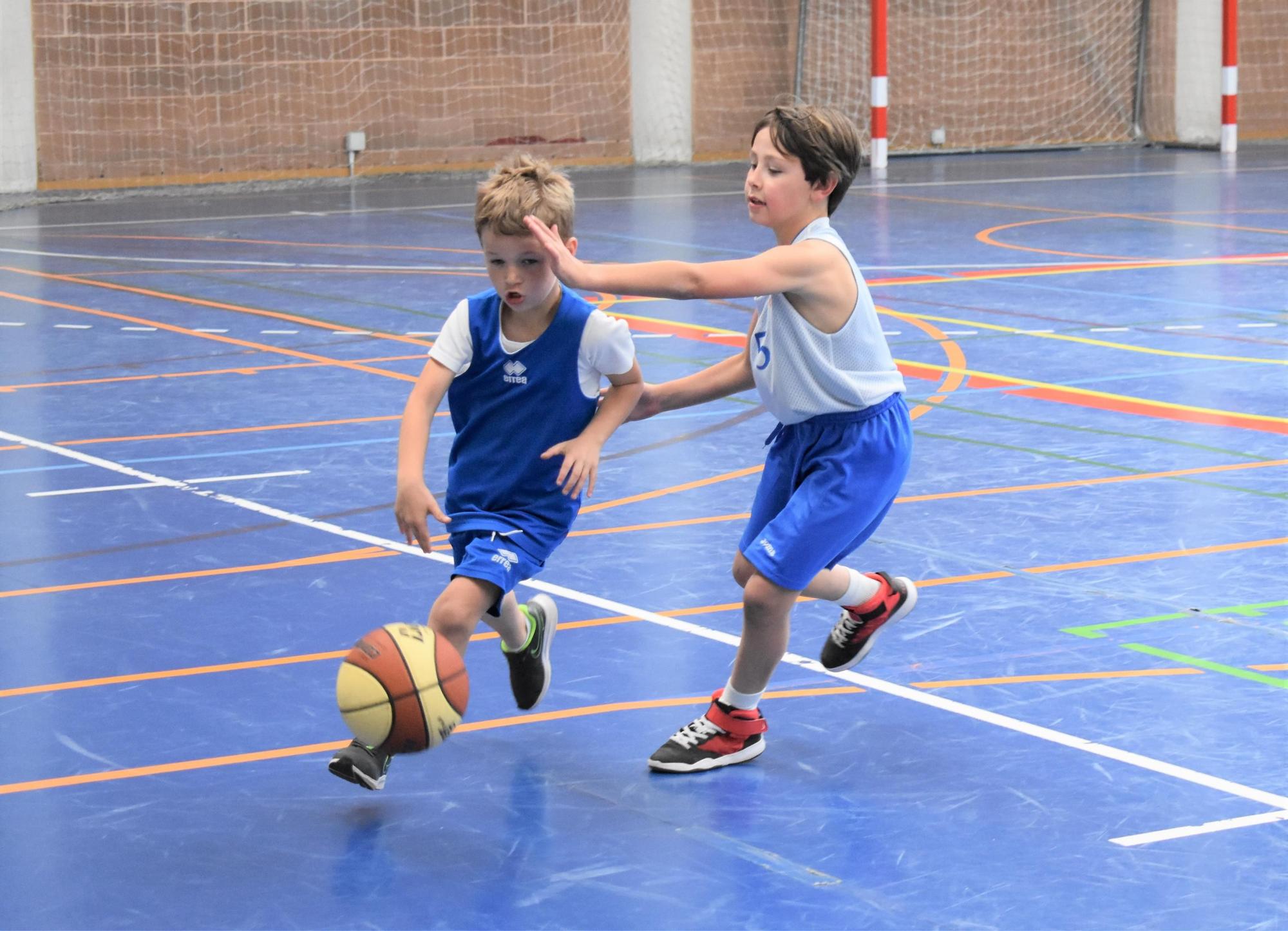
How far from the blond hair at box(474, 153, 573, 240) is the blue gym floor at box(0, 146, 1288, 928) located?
120cm

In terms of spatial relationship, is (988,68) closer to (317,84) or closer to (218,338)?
(317,84)

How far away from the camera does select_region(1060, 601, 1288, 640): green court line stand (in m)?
4.99

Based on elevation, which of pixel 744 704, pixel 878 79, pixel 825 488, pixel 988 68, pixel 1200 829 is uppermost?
pixel 988 68

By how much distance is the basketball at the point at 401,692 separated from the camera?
12.4 feet

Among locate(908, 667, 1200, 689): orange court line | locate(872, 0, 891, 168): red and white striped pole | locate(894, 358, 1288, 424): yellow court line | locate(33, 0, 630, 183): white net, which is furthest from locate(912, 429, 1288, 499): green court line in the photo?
locate(872, 0, 891, 168): red and white striped pole

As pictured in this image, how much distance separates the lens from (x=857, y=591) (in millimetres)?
4504

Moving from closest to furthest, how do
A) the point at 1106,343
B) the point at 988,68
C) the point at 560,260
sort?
the point at 560,260 < the point at 1106,343 < the point at 988,68

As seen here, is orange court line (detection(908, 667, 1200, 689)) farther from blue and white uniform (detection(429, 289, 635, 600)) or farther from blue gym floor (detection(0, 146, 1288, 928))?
blue and white uniform (detection(429, 289, 635, 600))

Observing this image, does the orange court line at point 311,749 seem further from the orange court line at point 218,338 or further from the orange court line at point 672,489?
the orange court line at point 218,338

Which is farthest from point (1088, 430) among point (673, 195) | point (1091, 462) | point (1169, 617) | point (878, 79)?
point (878, 79)

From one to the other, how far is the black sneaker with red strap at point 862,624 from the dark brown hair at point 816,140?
1.05 metres

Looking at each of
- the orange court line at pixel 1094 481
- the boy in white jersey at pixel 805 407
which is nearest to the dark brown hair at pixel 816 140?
the boy in white jersey at pixel 805 407

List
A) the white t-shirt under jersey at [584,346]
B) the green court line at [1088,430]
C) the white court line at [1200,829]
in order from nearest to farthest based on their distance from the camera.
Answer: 1. the white court line at [1200,829]
2. the white t-shirt under jersey at [584,346]
3. the green court line at [1088,430]

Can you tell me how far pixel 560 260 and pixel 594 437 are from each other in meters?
0.55
